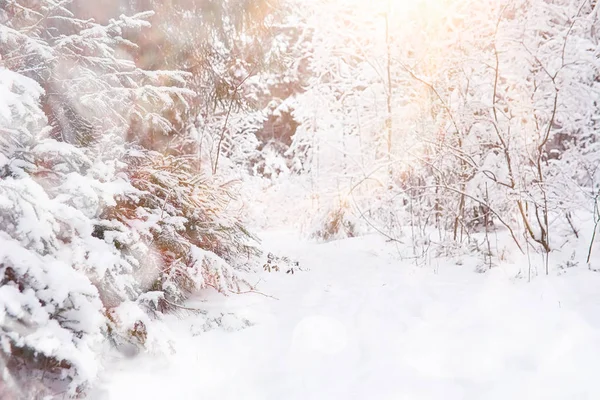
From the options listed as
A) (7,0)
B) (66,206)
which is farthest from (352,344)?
(7,0)

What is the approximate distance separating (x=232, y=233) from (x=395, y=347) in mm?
1583

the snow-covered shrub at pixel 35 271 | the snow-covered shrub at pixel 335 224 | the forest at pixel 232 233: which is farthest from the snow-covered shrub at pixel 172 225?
the snow-covered shrub at pixel 335 224

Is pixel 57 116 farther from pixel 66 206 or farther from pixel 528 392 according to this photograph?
pixel 528 392

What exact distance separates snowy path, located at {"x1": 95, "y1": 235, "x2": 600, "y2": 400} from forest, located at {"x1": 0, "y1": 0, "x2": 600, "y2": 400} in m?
0.02

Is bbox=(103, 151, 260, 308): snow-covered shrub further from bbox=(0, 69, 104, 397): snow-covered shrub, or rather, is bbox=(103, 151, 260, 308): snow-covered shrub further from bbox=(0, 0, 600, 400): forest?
bbox=(0, 69, 104, 397): snow-covered shrub

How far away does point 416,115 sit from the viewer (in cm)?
561

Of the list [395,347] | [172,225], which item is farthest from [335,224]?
[395,347]

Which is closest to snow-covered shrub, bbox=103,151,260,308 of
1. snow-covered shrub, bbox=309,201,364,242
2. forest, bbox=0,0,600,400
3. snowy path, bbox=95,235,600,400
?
forest, bbox=0,0,600,400

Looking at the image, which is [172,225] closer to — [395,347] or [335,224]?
[395,347]

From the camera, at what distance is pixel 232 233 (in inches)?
133

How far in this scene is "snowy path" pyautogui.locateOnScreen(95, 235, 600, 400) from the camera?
76.2 inches

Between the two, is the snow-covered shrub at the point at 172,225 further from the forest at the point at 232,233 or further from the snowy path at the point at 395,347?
the snowy path at the point at 395,347

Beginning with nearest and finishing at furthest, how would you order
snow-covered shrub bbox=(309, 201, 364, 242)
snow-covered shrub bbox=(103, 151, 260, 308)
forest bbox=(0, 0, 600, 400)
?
1. forest bbox=(0, 0, 600, 400)
2. snow-covered shrub bbox=(103, 151, 260, 308)
3. snow-covered shrub bbox=(309, 201, 364, 242)

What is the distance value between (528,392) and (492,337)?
1.81 feet
